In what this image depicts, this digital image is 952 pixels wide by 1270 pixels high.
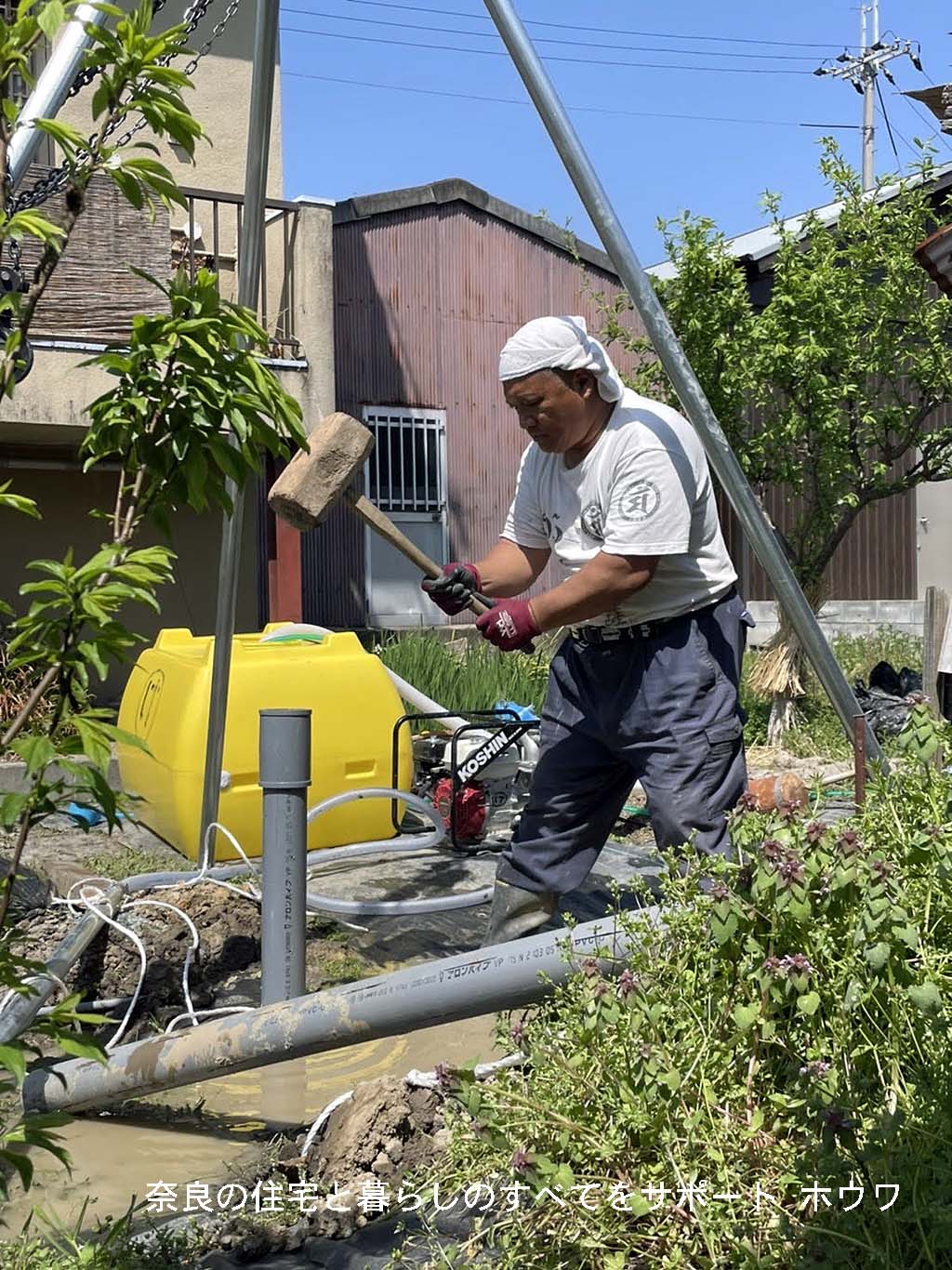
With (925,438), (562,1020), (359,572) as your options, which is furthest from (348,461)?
(359,572)

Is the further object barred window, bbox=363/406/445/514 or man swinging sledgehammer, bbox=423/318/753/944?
barred window, bbox=363/406/445/514

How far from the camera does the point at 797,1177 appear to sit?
1.99 metres

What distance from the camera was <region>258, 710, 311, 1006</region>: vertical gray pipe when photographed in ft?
12.0

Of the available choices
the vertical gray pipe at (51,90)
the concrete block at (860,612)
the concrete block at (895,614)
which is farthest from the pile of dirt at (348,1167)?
the concrete block at (895,614)

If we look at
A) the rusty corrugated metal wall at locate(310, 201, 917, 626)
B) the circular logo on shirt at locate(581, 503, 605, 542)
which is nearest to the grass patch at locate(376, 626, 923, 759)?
the rusty corrugated metal wall at locate(310, 201, 917, 626)

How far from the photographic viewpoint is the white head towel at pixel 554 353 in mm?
3590

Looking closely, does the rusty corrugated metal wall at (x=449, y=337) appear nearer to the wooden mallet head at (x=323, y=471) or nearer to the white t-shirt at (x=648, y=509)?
the wooden mallet head at (x=323, y=471)

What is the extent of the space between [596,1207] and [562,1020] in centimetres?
42

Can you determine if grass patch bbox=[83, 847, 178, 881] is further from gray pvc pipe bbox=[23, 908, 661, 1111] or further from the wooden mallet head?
gray pvc pipe bbox=[23, 908, 661, 1111]

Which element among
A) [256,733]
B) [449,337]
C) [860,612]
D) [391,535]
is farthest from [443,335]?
[391,535]

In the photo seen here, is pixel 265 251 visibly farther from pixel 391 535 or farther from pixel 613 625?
pixel 613 625

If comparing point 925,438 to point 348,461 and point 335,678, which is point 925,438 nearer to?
point 335,678

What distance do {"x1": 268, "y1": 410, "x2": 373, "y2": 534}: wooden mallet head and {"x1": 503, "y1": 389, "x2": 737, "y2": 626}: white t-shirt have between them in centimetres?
75

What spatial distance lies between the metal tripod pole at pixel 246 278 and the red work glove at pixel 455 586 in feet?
2.05
